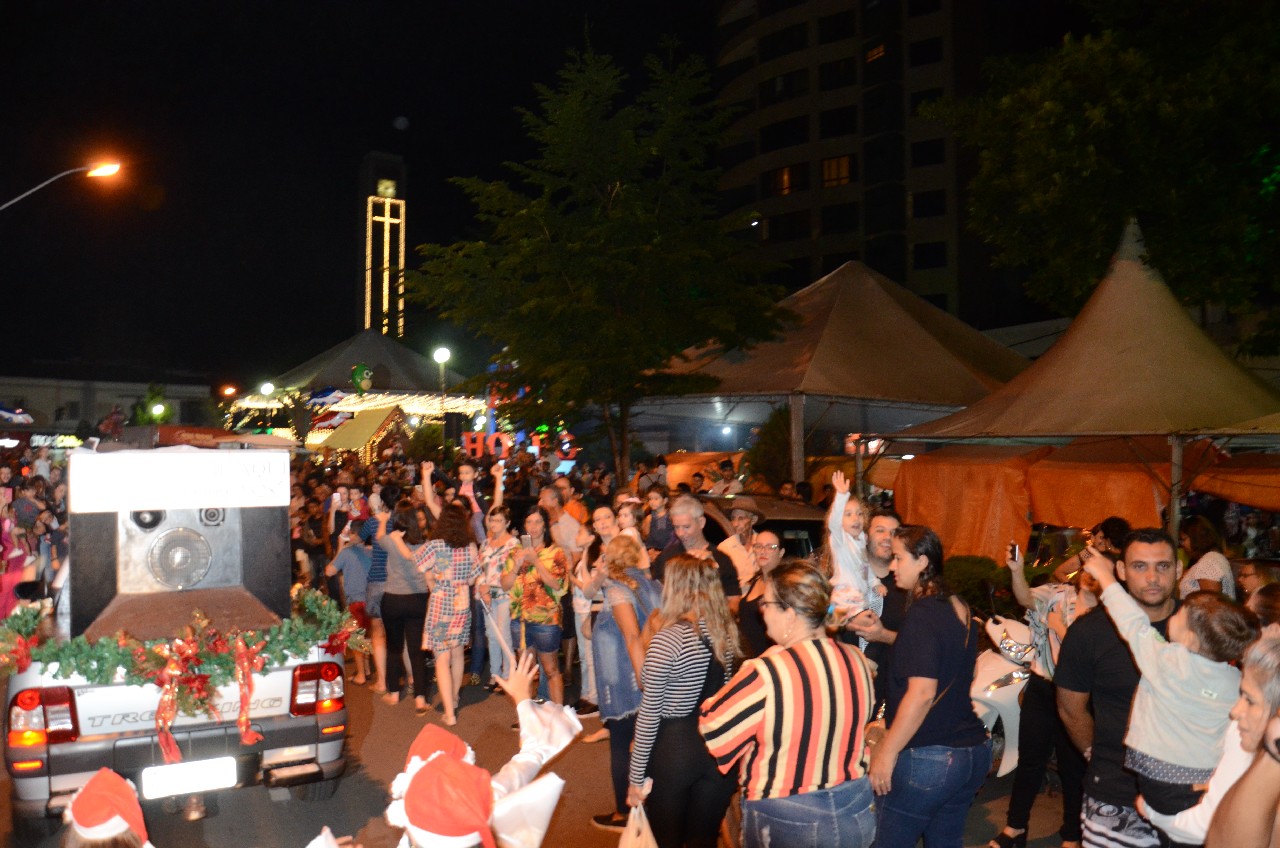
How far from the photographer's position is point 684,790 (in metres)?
4.52

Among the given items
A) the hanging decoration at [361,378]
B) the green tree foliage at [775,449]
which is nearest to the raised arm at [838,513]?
the green tree foliage at [775,449]

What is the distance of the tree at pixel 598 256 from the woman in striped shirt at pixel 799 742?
12344 mm

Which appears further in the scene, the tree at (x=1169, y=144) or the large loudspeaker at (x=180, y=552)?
the tree at (x=1169, y=144)

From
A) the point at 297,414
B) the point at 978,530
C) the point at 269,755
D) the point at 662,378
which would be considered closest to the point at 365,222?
the point at 297,414

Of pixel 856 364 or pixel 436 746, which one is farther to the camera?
pixel 856 364

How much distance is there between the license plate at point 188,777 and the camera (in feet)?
17.3

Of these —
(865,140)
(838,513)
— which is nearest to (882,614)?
(838,513)

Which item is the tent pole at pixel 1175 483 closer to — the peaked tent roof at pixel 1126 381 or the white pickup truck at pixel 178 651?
the peaked tent roof at pixel 1126 381

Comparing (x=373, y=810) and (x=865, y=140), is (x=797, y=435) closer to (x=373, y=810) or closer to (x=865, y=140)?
(x=373, y=810)

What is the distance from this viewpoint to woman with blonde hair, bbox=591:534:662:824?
5.47 meters

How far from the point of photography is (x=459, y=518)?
28.3 ft

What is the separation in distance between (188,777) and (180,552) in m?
1.73

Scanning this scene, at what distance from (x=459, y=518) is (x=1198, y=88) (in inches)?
371

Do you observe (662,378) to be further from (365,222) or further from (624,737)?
(365,222)
